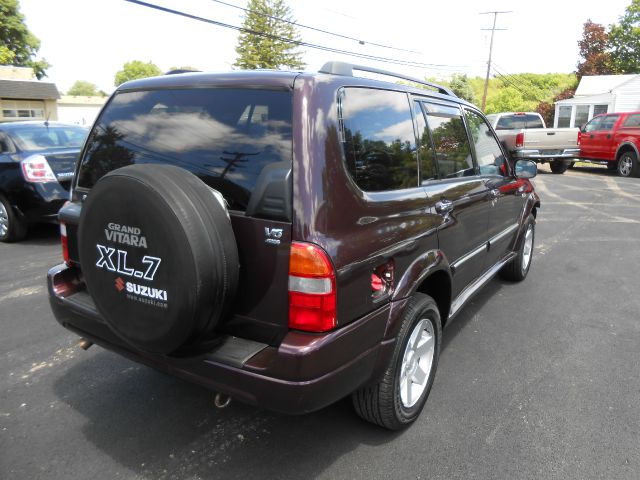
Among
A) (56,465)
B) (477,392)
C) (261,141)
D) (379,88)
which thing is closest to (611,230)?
(477,392)

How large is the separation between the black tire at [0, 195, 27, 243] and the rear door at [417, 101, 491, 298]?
19.2 ft

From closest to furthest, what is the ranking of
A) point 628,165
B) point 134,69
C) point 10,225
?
point 10,225, point 628,165, point 134,69

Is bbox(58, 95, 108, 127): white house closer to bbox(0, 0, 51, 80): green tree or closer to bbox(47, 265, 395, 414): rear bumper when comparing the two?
bbox(0, 0, 51, 80): green tree

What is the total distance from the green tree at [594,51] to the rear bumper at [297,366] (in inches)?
2246

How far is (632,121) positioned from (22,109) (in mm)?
34493

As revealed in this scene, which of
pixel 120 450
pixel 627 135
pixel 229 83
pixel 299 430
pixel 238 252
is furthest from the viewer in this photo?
pixel 627 135

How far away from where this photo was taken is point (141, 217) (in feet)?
6.55

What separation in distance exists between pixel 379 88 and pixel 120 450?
2.29 meters

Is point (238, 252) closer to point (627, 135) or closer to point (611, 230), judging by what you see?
point (611, 230)

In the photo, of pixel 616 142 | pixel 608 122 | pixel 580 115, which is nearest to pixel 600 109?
pixel 580 115

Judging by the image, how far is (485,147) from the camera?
402 cm

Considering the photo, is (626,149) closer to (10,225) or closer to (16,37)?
(10,225)

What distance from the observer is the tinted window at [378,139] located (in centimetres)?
226

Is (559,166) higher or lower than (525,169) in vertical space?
lower
